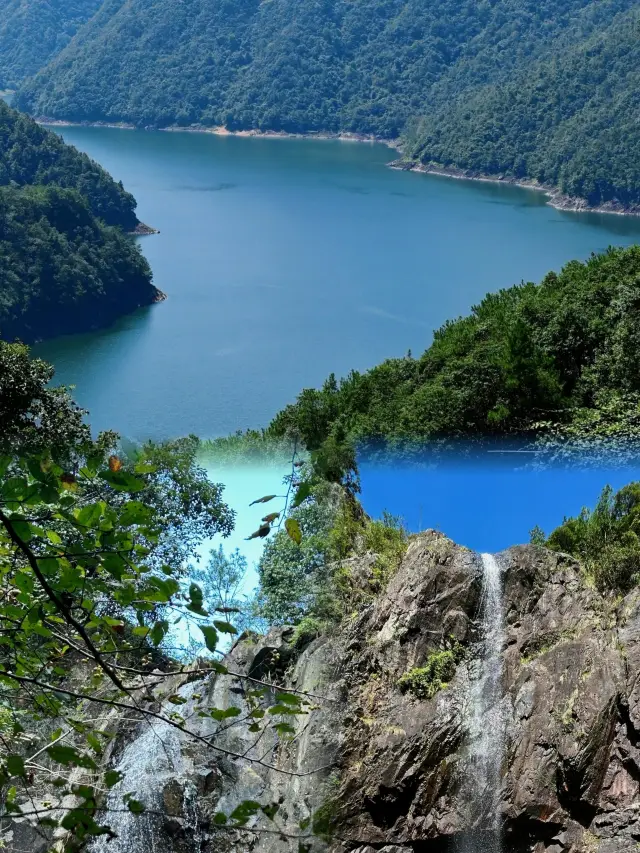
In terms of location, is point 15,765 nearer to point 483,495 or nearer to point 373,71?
point 483,495

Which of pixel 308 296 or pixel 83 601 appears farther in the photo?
pixel 308 296

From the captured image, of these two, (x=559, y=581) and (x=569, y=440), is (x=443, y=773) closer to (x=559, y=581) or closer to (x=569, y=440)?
(x=559, y=581)

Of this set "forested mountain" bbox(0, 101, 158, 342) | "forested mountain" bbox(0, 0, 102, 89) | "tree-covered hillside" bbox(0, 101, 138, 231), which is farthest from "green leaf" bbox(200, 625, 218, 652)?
"forested mountain" bbox(0, 0, 102, 89)

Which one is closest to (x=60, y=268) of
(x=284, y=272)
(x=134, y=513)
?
(x=284, y=272)

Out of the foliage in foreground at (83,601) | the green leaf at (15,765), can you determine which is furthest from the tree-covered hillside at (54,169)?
the green leaf at (15,765)

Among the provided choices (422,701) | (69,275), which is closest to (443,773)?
(422,701)

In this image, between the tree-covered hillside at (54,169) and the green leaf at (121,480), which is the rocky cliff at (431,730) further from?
the tree-covered hillside at (54,169)
